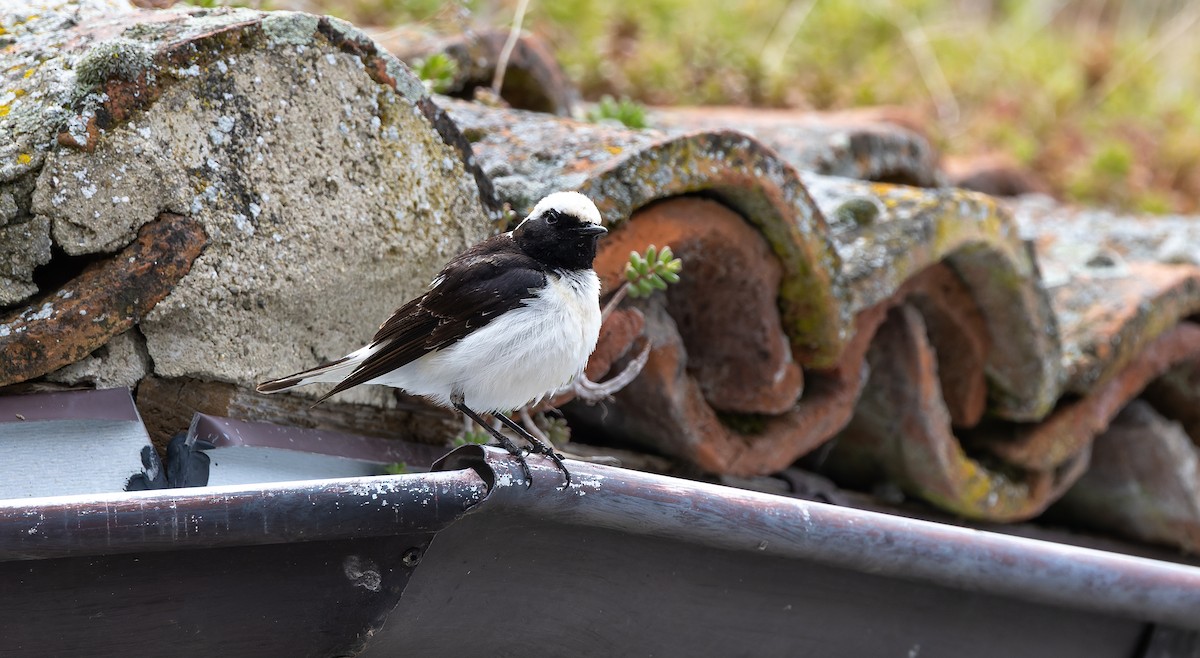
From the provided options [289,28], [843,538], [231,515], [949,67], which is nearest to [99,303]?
[231,515]

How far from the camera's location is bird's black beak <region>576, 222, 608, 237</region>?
106 inches

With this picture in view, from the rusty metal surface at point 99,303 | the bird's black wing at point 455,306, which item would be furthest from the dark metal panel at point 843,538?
the rusty metal surface at point 99,303

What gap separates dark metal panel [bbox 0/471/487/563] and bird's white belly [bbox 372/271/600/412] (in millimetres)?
580

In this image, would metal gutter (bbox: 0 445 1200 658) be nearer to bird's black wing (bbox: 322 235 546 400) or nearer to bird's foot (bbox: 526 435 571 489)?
bird's foot (bbox: 526 435 571 489)

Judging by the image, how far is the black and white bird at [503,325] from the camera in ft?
8.62

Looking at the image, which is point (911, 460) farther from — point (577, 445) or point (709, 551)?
point (709, 551)

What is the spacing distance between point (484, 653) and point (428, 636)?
170 millimetres

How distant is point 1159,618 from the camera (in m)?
2.93

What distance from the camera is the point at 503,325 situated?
8.95 ft

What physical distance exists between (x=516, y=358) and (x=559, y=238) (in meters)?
0.31

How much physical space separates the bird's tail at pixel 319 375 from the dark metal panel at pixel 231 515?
50 cm

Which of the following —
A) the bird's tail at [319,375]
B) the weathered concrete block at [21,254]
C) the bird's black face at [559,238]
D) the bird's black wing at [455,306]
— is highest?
the weathered concrete block at [21,254]

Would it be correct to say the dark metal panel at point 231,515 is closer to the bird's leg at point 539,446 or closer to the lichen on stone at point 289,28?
the bird's leg at point 539,446

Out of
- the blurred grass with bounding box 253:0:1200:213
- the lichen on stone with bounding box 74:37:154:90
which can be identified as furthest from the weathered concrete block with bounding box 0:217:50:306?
the blurred grass with bounding box 253:0:1200:213
